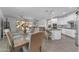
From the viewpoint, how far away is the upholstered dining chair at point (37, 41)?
2.15m

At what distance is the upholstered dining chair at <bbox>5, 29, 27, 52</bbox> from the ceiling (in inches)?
14.8

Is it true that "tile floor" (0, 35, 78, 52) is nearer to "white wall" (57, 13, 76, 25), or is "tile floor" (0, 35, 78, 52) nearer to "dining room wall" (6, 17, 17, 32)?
Result: "white wall" (57, 13, 76, 25)

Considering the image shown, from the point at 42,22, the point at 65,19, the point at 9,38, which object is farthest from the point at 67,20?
the point at 9,38

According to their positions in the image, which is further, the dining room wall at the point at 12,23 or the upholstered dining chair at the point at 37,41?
the upholstered dining chair at the point at 37,41

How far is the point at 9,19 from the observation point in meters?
2.04

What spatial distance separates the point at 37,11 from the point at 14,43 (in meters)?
0.80

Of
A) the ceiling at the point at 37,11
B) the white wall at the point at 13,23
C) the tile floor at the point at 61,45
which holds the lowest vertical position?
the tile floor at the point at 61,45

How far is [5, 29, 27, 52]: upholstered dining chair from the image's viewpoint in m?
2.04

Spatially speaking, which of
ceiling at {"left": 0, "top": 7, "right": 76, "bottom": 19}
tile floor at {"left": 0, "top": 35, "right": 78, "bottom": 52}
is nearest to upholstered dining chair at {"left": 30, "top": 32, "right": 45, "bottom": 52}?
tile floor at {"left": 0, "top": 35, "right": 78, "bottom": 52}

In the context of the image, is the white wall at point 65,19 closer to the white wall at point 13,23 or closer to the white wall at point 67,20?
the white wall at point 67,20

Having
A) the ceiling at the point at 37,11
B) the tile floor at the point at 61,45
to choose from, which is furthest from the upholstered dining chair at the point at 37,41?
the ceiling at the point at 37,11

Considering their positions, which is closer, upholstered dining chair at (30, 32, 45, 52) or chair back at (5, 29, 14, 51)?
chair back at (5, 29, 14, 51)

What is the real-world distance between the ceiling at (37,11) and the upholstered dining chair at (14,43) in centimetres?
38
